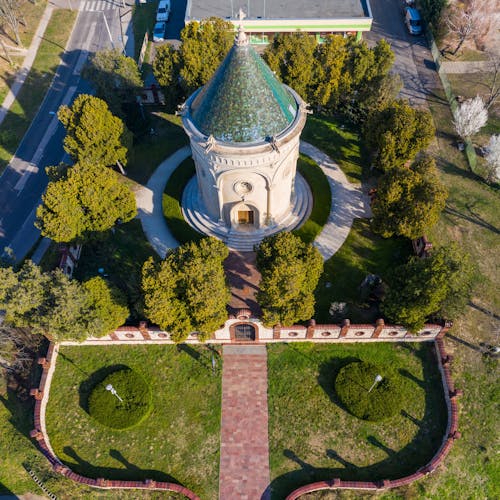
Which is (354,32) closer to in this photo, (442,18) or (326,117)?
(442,18)

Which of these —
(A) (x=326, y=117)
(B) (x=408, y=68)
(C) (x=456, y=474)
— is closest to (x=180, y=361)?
(C) (x=456, y=474)

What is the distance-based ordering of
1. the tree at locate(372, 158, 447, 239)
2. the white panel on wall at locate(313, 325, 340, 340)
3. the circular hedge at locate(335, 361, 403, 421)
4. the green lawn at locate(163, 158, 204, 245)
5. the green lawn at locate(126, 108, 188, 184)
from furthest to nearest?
the green lawn at locate(126, 108, 188, 184) < the green lawn at locate(163, 158, 204, 245) < the tree at locate(372, 158, 447, 239) < the white panel on wall at locate(313, 325, 340, 340) < the circular hedge at locate(335, 361, 403, 421)

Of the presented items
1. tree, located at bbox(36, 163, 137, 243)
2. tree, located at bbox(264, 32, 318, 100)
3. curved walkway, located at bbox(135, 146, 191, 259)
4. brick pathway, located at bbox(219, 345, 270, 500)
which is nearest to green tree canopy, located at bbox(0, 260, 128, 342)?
tree, located at bbox(36, 163, 137, 243)

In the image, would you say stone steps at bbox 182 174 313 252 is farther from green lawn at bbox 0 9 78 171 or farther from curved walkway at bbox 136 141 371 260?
green lawn at bbox 0 9 78 171

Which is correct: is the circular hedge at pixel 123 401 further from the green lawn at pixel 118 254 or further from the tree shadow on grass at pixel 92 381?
the green lawn at pixel 118 254

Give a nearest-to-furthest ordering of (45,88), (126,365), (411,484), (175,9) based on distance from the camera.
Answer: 1. (411,484)
2. (126,365)
3. (45,88)
4. (175,9)

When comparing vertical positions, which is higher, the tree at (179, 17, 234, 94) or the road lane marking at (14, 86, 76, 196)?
the tree at (179, 17, 234, 94)

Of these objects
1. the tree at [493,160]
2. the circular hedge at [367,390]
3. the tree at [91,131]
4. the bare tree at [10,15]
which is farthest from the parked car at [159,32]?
the circular hedge at [367,390]
